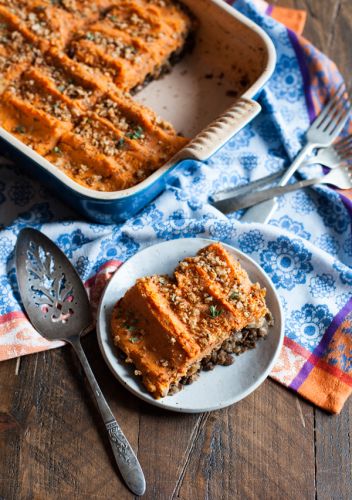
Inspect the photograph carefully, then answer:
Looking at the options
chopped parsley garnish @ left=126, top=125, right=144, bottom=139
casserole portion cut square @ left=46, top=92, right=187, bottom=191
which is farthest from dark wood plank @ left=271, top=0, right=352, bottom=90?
chopped parsley garnish @ left=126, top=125, right=144, bottom=139

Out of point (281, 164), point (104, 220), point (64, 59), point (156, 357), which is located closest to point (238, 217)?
point (281, 164)

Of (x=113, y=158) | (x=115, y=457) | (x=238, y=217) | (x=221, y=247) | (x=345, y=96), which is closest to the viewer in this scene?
(x=115, y=457)

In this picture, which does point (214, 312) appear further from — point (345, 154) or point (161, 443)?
point (345, 154)

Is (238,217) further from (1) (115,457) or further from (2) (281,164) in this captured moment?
(1) (115,457)

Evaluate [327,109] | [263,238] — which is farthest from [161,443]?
[327,109]

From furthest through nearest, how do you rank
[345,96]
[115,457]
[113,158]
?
[345,96] < [113,158] < [115,457]

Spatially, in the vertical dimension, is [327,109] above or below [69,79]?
above

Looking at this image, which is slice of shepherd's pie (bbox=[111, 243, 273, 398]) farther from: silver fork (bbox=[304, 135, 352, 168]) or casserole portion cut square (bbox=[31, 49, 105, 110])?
casserole portion cut square (bbox=[31, 49, 105, 110])
